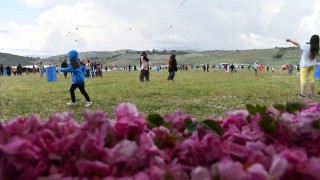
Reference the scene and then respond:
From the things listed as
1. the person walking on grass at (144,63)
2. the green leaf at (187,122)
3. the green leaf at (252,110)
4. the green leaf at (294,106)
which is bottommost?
the person walking on grass at (144,63)

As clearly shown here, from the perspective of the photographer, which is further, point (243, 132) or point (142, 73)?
point (142, 73)

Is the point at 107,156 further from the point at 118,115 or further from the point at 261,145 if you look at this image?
the point at 261,145

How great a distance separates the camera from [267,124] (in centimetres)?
230

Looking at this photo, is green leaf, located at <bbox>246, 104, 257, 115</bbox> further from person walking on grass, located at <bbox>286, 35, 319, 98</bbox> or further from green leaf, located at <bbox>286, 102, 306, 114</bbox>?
person walking on grass, located at <bbox>286, 35, 319, 98</bbox>

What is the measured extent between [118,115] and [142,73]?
78.0 feet

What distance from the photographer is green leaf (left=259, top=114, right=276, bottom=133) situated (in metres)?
2.29

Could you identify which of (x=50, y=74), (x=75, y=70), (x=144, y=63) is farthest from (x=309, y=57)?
(x=50, y=74)

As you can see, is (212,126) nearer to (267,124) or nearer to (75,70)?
(267,124)

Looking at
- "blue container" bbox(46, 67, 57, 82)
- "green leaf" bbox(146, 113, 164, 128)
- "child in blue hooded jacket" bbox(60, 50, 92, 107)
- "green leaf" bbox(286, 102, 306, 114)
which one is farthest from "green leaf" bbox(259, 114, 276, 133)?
"blue container" bbox(46, 67, 57, 82)

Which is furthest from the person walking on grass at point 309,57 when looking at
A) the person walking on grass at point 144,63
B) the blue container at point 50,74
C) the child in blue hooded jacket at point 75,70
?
the blue container at point 50,74

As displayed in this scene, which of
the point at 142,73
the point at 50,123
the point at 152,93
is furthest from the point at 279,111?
the point at 142,73

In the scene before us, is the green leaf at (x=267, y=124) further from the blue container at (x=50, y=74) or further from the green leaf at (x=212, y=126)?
the blue container at (x=50, y=74)

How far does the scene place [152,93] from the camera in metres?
16.2

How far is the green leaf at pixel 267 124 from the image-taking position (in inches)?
90.2
